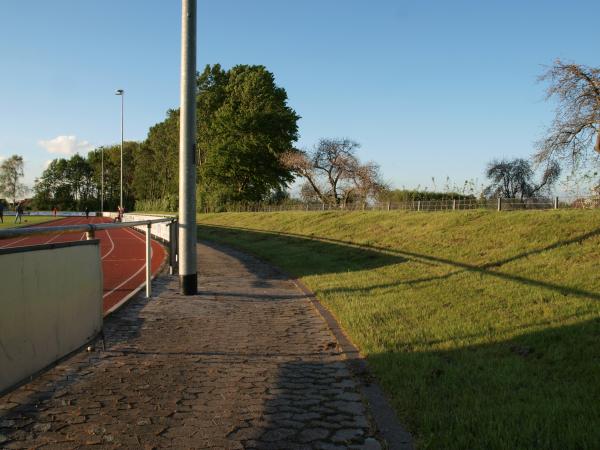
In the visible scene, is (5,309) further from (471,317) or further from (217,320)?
(471,317)

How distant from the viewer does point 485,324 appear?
6543mm

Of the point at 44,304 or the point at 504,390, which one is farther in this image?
the point at 504,390

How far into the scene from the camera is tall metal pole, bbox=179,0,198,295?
9.29m

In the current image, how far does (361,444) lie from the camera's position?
3.44 metres

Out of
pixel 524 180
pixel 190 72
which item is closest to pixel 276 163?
pixel 524 180

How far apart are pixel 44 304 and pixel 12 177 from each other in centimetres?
13341

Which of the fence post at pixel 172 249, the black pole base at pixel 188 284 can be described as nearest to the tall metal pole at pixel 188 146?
the black pole base at pixel 188 284

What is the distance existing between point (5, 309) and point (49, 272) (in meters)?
0.70

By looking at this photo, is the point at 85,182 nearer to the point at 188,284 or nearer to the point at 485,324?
the point at 188,284

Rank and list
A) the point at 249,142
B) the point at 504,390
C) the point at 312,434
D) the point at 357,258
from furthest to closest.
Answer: the point at 249,142
the point at 357,258
the point at 504,390
the point at 312,434

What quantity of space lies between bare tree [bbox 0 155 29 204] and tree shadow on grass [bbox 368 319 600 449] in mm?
132337

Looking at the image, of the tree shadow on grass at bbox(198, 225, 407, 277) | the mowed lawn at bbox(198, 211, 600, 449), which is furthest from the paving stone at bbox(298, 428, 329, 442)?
the tree shadow on grass at bbox(198, 225, 407, 277)

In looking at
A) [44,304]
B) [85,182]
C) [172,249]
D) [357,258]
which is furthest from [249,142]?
[85,182]

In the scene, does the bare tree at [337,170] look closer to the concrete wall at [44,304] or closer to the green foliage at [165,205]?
the green foliage at [165,205]
